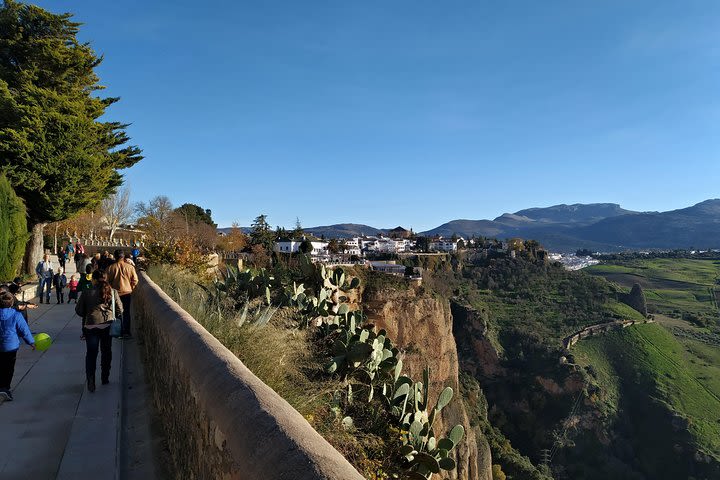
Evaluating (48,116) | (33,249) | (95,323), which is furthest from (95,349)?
(33,249)

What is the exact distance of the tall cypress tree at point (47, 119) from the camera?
56.4 feet

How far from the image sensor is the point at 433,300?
31156 mm

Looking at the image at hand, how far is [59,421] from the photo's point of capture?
4727mm

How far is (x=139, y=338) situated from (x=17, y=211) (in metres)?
10.9

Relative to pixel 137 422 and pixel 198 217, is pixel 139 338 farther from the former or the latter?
pixel 198 217

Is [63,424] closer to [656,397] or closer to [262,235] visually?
[262,235]

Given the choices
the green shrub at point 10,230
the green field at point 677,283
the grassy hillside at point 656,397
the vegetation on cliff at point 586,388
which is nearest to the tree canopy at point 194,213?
the vegetation on cliff at point 586,388

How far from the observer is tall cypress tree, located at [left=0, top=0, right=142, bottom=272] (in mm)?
17188

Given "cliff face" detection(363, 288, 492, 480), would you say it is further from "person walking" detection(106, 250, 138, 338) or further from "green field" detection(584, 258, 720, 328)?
"green field" detection(584, 258, 720, 328)

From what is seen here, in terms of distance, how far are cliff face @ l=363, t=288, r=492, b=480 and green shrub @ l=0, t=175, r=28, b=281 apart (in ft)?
44.1

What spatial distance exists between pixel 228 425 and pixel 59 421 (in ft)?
12.3

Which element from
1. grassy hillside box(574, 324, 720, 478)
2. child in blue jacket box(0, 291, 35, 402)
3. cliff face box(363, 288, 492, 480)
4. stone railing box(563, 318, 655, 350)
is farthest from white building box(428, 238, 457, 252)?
child in blue jacket box(0, 291, 35, 402)

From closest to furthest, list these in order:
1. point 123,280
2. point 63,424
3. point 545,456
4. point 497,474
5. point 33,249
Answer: point 63,424 → point 123,280 → point 33,249 → point 497,474 → point 545,456

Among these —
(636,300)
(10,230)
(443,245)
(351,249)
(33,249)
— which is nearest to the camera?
(10,230)
